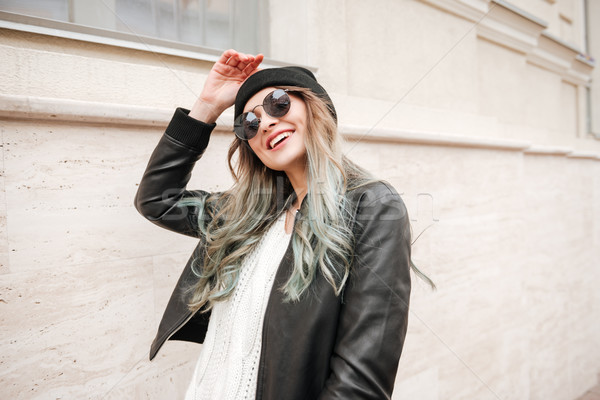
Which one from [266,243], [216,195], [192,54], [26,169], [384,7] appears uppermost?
[384,7]

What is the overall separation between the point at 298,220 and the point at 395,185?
6.20 feet

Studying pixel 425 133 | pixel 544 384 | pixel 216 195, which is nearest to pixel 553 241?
pixel 544 384

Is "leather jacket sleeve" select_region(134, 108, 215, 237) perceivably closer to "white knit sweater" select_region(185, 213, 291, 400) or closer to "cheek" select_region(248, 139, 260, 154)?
"cheek" select_region(248, 139, 260, 154)

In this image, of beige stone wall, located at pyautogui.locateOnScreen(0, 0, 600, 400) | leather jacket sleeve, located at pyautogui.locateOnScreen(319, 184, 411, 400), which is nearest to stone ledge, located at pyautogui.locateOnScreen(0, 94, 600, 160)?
beige stone wall, located at pyautogui.locateOnScreen(0, 0, 600, 400)

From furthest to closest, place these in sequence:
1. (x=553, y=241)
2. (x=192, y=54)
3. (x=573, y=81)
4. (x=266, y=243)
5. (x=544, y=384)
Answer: (x=573, y=81) < (x=553, y=241) < (x=544, y=384) < (x=192, y=54) < (x=266, y=243)

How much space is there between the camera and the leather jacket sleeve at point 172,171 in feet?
5.38

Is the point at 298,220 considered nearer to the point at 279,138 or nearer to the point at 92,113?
the point at 279,138

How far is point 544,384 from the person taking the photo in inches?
180

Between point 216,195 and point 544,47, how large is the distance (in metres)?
5.42

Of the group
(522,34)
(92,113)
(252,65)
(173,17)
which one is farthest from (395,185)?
(522,34)

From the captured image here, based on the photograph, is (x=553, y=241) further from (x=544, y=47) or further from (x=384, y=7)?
(x=384, y=7)

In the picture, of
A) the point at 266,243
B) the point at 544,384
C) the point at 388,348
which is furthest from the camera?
the point at 544,384

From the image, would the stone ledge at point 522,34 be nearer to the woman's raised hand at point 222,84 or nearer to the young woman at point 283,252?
the woman's raised hand at point 222,84

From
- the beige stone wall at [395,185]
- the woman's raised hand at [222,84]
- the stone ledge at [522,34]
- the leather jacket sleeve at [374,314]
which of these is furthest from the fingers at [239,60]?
the stone ledge at [522,34]
